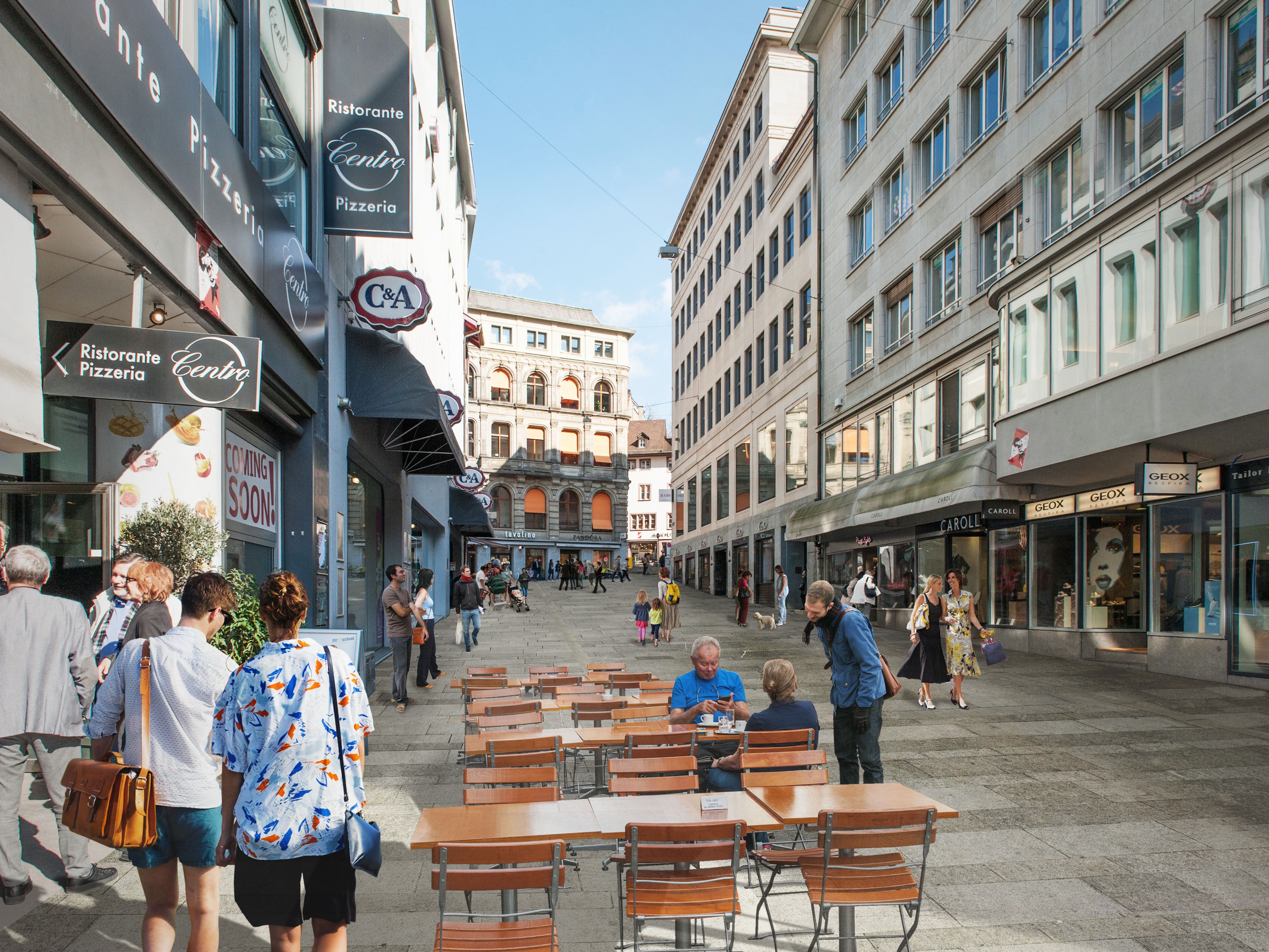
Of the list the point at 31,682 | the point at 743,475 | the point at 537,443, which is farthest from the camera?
the point at 537,443

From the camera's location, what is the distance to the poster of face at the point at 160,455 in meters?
7.39

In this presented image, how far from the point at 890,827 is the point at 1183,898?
7.40ft

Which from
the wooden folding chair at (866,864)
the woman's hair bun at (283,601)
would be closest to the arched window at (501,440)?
the wooden folding chair at (866,864)

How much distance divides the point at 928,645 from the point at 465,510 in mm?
27099

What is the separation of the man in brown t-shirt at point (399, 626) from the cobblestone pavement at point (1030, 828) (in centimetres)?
36

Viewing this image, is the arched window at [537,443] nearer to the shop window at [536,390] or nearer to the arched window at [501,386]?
the shop window at [536,390]

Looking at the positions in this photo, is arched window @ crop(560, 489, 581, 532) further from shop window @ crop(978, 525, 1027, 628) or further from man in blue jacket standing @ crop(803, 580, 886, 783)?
man in blue jacket standing @ crop(803, 580, 886, 783)

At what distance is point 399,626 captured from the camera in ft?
39.4

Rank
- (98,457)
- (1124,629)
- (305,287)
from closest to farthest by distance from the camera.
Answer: (98,457) < (305,287) < (1124,629)

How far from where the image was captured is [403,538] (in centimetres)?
1939

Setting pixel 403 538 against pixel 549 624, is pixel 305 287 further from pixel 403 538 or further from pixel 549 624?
pixel 549 624

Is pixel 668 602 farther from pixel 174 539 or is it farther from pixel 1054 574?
pixel 174 539

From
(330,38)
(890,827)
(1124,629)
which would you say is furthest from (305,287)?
(1124,629)

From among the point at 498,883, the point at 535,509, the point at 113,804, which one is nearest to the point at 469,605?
the point at 498,883
